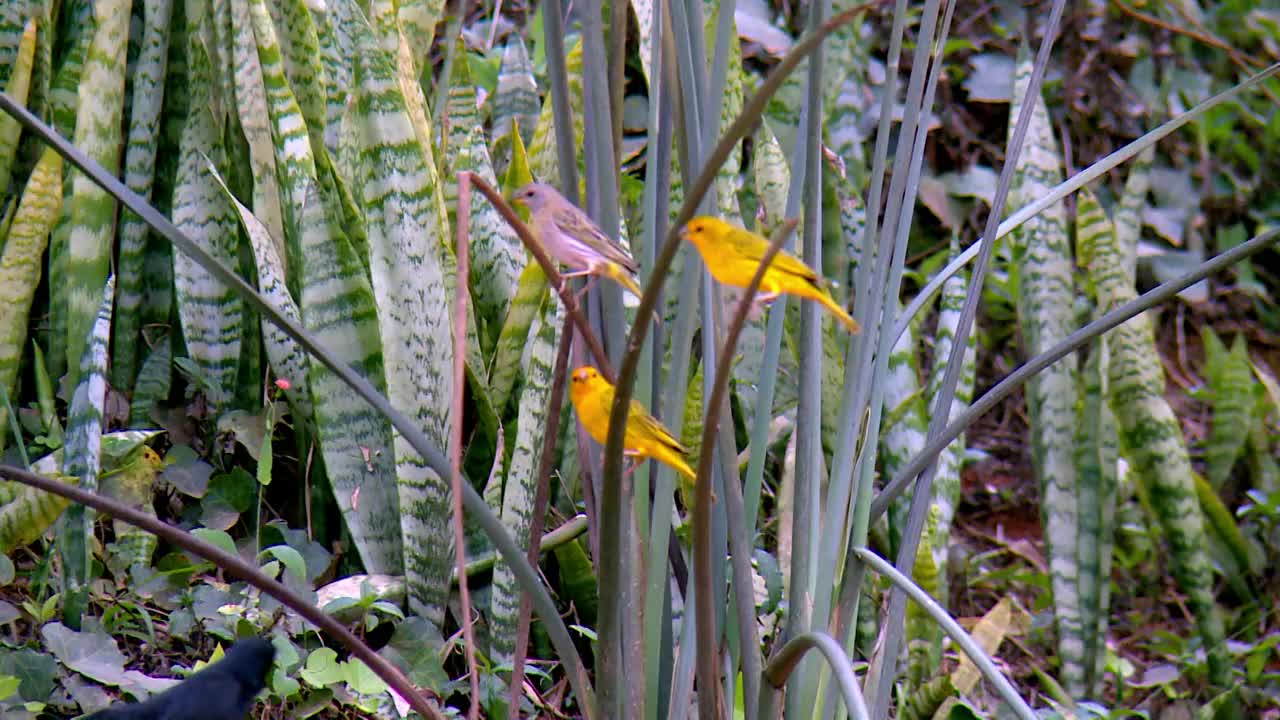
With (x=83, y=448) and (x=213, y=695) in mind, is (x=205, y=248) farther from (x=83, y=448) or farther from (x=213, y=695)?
(x=213, y=695)

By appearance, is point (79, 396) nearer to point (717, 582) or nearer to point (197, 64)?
point (197, 64)

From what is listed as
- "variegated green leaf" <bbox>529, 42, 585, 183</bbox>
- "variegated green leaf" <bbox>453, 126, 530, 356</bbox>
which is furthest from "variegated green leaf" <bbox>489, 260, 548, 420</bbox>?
"variegated green leaf" <bbox>529, 42, 585, 183</bbox>

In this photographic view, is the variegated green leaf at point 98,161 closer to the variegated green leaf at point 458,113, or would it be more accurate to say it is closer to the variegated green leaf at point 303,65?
the variegated green leaf at point 303,65

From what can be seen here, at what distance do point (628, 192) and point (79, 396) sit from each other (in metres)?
0.77

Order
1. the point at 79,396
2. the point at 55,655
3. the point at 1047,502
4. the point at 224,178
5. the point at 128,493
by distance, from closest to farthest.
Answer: the point at 55,655
the point at 79,396
the point at 128,493
the point at 224,178
the point at 1047,502

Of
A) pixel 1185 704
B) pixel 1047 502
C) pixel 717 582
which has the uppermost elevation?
pixel 717 582

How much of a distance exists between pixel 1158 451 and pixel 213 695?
4.44ft

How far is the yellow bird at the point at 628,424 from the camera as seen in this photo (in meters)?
0.84

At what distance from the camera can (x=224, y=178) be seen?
1694 millimetres

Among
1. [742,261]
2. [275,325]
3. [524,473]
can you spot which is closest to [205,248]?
[275,325]

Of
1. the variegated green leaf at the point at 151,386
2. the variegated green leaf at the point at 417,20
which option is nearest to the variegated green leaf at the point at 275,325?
the variegated green leaf at the point at 151,386

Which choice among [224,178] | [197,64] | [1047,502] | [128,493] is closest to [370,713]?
[128,493]

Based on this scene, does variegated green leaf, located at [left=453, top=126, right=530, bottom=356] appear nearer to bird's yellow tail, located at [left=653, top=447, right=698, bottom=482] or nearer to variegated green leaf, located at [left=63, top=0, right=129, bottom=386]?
variegated green leaf, located at [left=63, top=0, right=129, bottom=386]

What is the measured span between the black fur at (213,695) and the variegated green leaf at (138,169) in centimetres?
74
